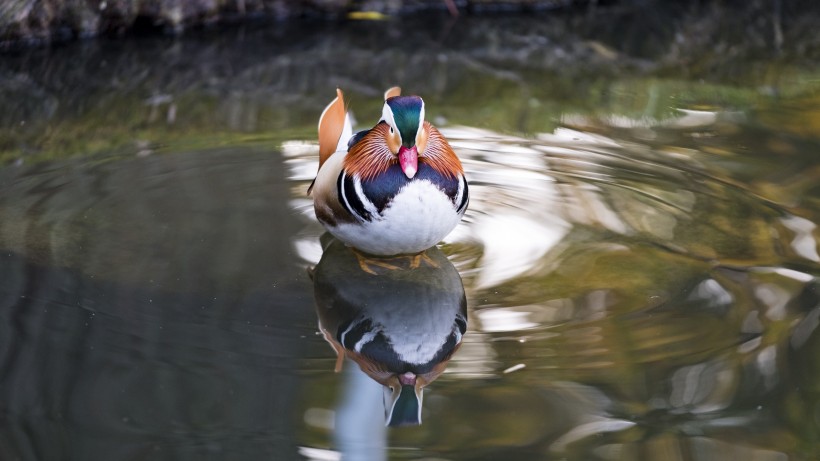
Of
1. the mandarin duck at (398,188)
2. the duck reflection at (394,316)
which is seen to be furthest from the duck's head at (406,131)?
the duck reflection at (394,316)

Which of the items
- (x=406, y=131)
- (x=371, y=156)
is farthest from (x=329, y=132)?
(x=406, y=131)

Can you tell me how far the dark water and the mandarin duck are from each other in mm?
208

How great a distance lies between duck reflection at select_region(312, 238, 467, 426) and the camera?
2941 mm

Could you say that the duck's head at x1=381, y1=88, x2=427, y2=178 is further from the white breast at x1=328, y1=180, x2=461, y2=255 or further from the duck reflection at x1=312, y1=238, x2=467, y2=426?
the duck reflection at x1=312, y1=238, x2=467, y2=426

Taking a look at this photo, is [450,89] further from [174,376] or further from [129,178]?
[174,376]

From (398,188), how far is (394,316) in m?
0.41

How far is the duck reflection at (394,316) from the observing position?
2.94 meters

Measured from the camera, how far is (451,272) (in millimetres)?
3568

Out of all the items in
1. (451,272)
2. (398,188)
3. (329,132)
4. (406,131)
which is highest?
(406,131)

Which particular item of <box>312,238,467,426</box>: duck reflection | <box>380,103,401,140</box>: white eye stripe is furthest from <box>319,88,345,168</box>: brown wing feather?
<box>380,103,401,140</box>: white eye stripe

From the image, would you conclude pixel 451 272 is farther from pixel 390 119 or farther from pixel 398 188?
pixel 390 119

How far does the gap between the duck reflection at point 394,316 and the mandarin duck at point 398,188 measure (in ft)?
0.40

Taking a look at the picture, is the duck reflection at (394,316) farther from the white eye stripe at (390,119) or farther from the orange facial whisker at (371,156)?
the white eye stripe at (390,119)

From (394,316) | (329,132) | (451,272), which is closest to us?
(394,316)
